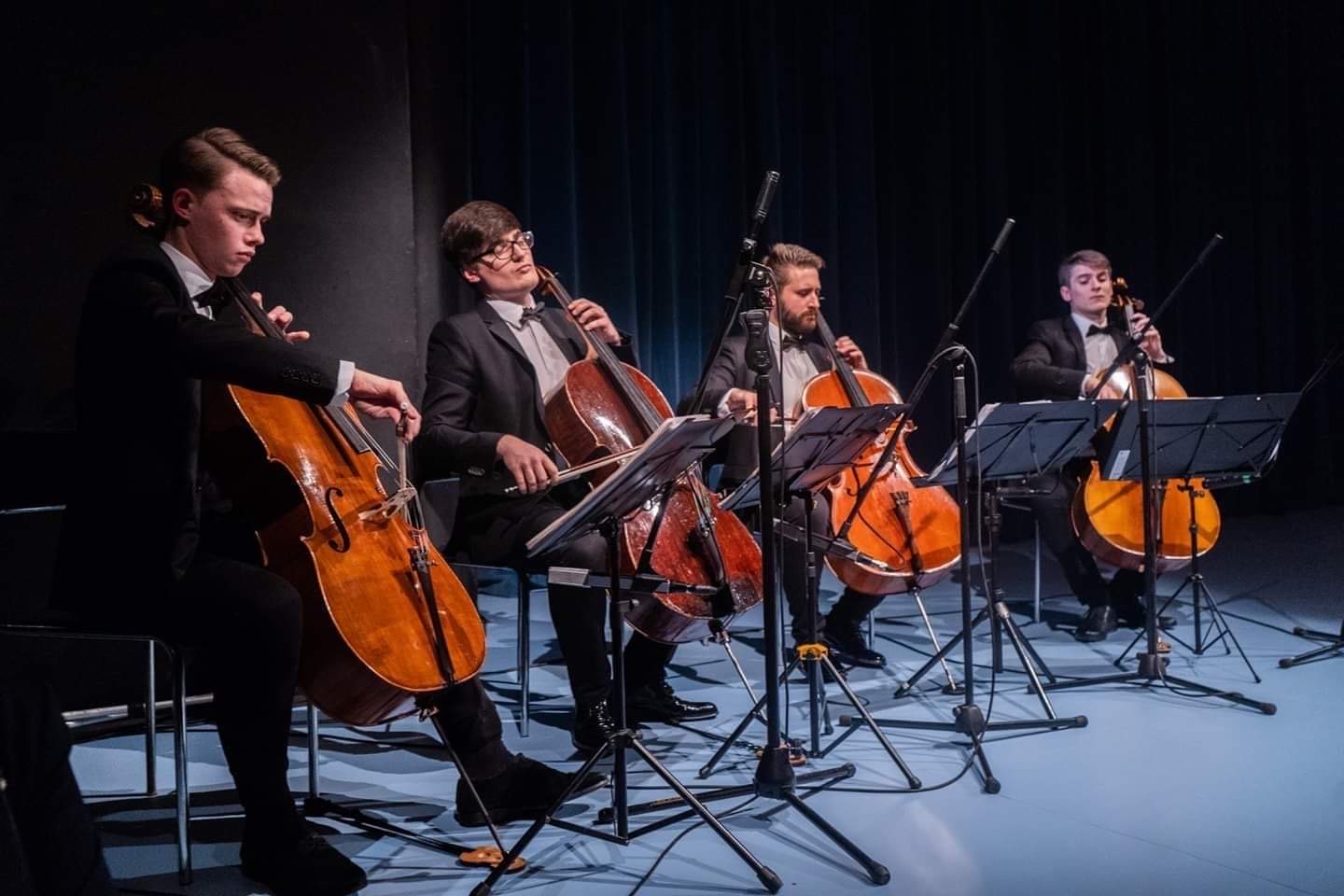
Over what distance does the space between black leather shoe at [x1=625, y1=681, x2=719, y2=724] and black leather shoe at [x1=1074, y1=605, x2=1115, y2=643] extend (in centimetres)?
170

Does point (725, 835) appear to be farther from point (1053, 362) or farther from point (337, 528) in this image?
Answer: point (1053, 362)

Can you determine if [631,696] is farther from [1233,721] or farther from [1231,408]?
[1231,408]

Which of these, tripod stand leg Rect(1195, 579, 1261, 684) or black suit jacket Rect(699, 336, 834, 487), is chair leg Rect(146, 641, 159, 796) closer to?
black suit jacket Rect(699, 336, 834, 487)

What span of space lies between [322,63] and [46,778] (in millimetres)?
3278

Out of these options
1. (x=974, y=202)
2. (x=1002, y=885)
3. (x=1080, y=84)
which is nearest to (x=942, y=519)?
(x=1002, y=885)

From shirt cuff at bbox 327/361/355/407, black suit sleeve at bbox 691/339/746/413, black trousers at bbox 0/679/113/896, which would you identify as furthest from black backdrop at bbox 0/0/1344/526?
black trousers at bbox 0/679/113/896

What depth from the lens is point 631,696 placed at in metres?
3.71

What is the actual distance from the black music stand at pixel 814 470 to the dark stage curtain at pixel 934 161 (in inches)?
101

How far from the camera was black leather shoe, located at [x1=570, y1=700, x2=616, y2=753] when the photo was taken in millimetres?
3344

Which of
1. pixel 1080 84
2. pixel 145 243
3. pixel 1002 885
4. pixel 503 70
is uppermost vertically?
pixel 1080 84

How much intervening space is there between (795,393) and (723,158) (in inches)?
85.9

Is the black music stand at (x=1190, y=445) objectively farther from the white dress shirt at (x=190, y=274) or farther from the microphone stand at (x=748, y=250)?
the white dress shirt at (x=190, y=274)

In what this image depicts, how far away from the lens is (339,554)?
2.42 meters

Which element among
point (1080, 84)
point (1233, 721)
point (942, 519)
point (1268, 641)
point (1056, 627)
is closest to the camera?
point (1233, 721)
